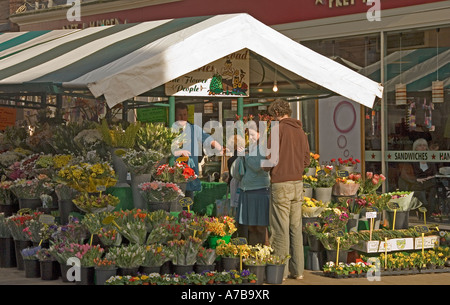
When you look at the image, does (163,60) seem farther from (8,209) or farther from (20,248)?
(8,209)

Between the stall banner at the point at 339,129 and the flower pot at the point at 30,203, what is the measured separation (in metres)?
5.75

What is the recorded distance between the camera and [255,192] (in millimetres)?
9133

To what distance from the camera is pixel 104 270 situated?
7.98 m

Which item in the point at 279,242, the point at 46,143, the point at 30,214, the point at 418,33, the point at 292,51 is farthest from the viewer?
the point at 418,33

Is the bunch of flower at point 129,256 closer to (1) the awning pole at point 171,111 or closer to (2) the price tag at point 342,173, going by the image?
(1) the awning pole at point 171,111

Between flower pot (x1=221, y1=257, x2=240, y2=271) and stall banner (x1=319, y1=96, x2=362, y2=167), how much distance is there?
561cm

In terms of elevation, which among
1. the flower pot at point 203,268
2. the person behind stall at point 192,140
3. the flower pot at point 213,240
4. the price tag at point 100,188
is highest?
the person behind stall at point 192,140

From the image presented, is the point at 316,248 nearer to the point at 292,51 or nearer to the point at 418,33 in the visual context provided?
the point at 292,51

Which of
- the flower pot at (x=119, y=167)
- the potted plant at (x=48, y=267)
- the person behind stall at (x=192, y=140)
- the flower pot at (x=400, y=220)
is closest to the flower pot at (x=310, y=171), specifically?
the flower pot at (x=400, y=220)

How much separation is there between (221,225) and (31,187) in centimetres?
266

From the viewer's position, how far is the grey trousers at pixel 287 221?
8594 mm

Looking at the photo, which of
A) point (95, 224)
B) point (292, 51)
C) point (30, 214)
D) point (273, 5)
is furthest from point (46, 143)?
point (273, 5)
